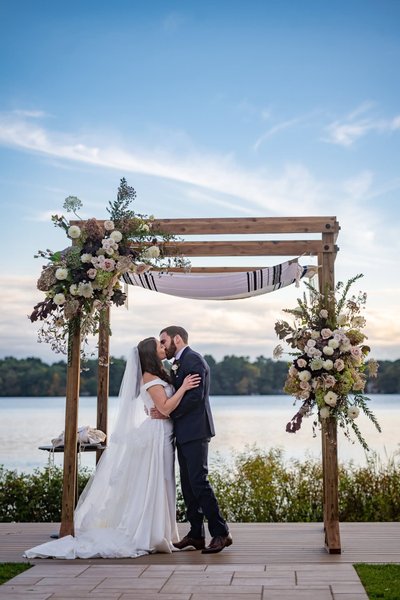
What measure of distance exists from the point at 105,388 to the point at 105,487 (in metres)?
1.33

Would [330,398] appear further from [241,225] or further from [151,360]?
[241,225]

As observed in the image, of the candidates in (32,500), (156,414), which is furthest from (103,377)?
(32,500)

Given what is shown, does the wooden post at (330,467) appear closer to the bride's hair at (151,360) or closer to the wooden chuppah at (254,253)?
the wooden chuppah at (254,253)

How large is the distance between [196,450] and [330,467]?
1133mm

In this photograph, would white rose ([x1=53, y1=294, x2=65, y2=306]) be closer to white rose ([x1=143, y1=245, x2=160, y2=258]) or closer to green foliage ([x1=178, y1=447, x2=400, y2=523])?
white rose ([x1=143, y1=245, x2=160, y2=258])

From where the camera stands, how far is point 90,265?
24.4 ft

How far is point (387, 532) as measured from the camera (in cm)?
802

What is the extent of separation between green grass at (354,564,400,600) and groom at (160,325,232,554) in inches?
49.8

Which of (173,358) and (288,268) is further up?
(288,268)

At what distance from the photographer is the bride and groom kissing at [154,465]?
7.16m

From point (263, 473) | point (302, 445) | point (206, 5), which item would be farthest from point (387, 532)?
point (302, 445)

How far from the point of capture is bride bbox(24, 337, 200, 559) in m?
7.08

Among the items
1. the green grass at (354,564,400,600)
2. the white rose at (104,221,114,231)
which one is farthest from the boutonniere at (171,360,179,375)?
the green grass at (354,564,400,600)

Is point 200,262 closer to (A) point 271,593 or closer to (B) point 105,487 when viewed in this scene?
(B) point 105,487
